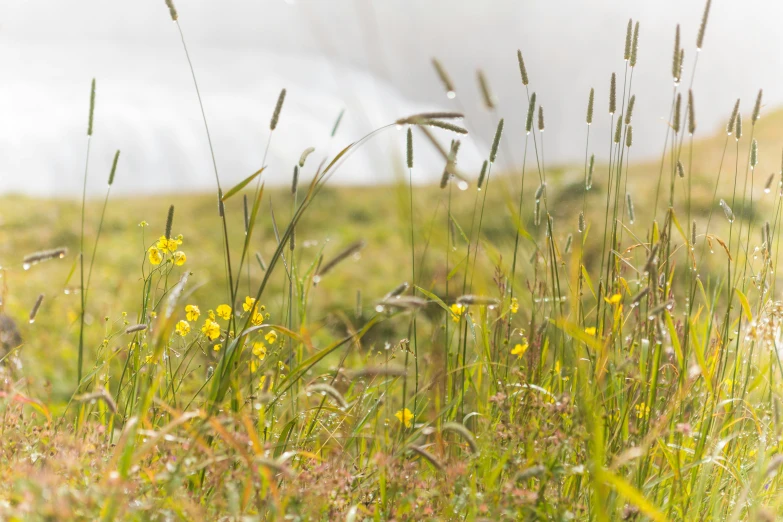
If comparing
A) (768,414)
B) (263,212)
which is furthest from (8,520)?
(263,212)

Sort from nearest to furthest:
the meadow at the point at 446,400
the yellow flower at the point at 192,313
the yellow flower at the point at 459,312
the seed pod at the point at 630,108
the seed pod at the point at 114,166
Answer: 1. the meadow at the point at 446,400
2. the yellow flower at the point at 459,312
3. the seed pod at the point at 114,166
4. the seed pod at the point at 630,108
5. the yellow flower at the point at 192,313

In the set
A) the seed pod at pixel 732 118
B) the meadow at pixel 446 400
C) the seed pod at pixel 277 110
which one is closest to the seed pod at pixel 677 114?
the meadow at pixel 446 400

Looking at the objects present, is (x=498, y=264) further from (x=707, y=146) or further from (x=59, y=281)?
(x=707, y=146)

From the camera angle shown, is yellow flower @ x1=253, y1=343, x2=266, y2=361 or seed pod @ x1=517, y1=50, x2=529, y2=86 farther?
yellow flower @ x1=253, y1=343, x2=266, y2=361

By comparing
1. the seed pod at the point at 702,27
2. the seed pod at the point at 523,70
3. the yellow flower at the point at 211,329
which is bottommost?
the yellow flower at the point at 211,329

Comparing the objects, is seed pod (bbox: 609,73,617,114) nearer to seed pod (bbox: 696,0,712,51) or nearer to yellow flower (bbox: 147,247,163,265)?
seed pod (bbox: 696,0,712,51)

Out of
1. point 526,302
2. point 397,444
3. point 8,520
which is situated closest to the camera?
point 8,520

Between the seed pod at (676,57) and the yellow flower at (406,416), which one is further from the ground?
the seed pod at (676,57)

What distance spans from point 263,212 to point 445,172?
9114 mm

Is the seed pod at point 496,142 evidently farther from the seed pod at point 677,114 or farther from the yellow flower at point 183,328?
the yellow flower at point 183,328

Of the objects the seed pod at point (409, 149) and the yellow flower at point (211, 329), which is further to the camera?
the yellow flower at point (211, 329)

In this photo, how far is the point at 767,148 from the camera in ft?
42.4

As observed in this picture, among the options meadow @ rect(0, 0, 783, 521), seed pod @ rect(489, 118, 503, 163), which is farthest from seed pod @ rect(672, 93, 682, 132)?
seed pod @ rect(489, 118, 503, 163)

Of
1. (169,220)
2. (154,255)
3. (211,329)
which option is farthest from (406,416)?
(154,255)
